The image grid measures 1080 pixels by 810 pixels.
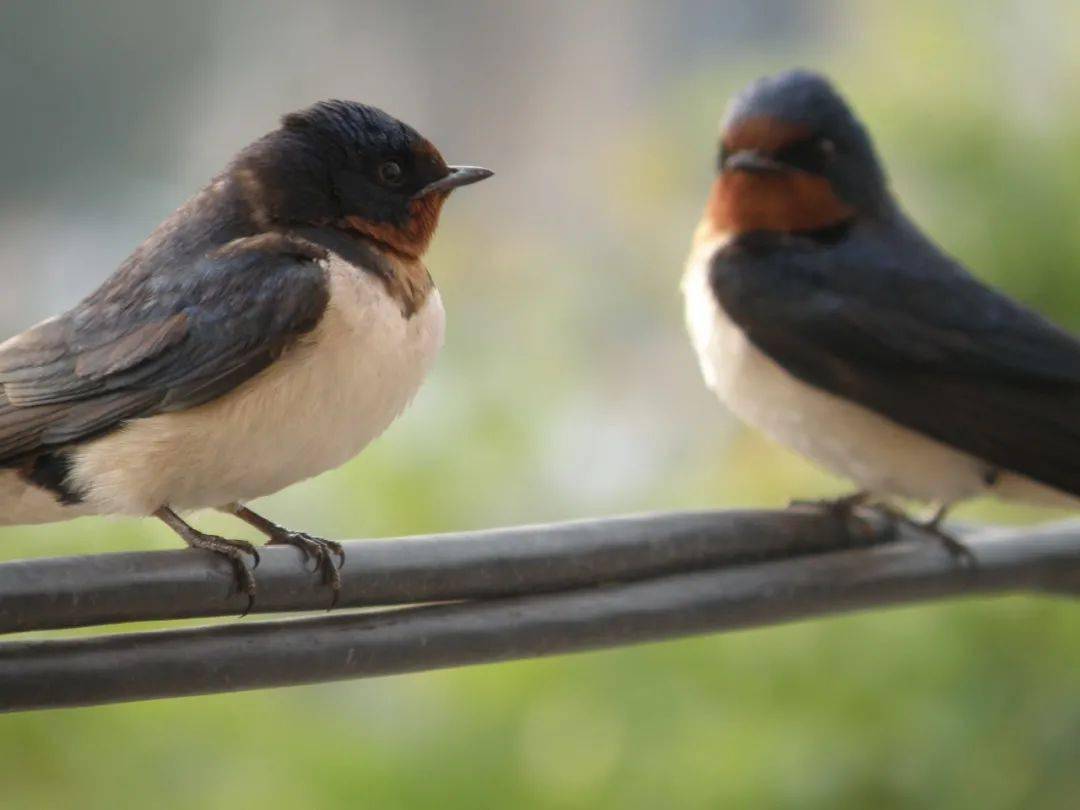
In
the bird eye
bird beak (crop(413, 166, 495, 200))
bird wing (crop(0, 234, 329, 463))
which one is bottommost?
bird wing (crop(0, 234, 329, 463))

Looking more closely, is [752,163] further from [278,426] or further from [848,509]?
[278,426]

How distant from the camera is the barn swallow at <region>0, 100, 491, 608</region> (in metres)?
1.00

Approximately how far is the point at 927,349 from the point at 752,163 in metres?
0.26

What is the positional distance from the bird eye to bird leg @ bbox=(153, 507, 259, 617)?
262 mm

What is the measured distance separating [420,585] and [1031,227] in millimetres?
1196

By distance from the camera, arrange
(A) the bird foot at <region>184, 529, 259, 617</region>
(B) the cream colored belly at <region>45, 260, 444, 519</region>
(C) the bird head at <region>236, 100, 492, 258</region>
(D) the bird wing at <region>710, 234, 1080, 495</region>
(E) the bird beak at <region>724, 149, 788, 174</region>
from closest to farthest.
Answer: (A) the bird foot at <region>184, 529, 259, 617</region> < (B) the cream colored belly at <region>45, 260, 444, 519</region> < (C) the bird head at <region>236, 100, 492, 258</region> < (D) the bird wing at <region>710, 234, 1080, 495</region> < (E) the bird beak at <region>724, 149, 788, 174</region>

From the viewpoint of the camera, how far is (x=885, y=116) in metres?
1.94

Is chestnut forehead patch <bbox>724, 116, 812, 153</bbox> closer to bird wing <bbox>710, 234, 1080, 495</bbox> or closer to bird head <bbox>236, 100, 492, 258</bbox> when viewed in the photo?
bird wing <bbox>710, 234, 1080, 495</bbox>

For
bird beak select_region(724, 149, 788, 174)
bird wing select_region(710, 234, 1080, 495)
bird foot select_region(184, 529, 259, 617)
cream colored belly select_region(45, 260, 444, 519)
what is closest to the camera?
bird foot select_region(184, 529, 259, 617)

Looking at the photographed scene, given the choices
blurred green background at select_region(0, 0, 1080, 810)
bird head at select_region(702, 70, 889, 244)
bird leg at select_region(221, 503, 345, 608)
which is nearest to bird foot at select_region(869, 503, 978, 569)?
blurred green background at select_region(0, 0, 1080, 810)

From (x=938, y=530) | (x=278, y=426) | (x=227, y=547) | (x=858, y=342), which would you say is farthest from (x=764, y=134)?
(x=227, y=547)

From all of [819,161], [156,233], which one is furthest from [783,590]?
[819,161]

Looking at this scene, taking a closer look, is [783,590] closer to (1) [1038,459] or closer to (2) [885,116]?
(1) [1038,459]

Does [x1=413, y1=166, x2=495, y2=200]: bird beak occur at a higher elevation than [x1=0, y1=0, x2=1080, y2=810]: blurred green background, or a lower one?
higher
